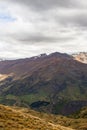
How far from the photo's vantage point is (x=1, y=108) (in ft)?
321

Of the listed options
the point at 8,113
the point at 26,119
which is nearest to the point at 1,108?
the point at 8,113

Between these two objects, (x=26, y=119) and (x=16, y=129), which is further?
(x=26, y=119)

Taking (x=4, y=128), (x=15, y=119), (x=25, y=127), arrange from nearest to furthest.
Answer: (x=4, y=128)
(x=25, y=127)
(x=15, y=119)

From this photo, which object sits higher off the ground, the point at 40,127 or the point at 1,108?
the point at 1,108

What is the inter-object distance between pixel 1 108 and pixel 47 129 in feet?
67.7

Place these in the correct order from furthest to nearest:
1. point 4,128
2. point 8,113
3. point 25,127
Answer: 1. point 8,113
2. point 25,127
3. point 4,128

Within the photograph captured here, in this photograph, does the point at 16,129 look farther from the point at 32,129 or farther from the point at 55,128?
the point at 55,128

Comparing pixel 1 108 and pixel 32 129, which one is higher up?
pixel 1 108

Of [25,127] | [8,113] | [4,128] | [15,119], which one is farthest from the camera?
[8,113]

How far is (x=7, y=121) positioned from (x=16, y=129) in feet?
24.3

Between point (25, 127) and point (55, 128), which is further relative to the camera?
point (55, 128)

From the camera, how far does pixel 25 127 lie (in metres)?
80.9

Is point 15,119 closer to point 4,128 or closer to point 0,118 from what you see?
point 0,118

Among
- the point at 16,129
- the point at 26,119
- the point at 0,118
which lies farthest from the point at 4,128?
the point at 26,119
